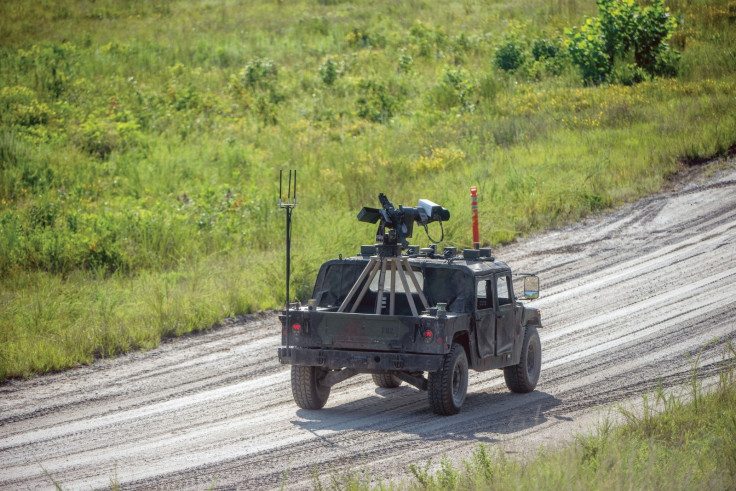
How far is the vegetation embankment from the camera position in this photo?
16250 millimetres

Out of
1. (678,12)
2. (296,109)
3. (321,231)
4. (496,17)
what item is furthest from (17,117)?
(678,12)

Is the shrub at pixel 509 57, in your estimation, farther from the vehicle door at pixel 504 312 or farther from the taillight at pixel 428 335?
the taillight at pixel 428 335

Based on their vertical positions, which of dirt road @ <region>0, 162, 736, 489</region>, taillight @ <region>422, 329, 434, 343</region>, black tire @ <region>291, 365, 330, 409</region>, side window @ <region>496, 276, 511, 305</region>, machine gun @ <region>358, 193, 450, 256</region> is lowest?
dirt road @ <region>0, 162, 736, 489</region>

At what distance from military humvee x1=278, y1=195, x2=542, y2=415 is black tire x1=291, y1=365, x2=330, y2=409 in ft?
0.04

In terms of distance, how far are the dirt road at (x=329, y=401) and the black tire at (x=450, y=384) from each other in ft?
0.54

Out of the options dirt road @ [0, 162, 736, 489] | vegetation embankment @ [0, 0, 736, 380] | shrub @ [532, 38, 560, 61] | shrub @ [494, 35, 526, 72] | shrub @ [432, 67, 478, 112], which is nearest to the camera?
dirt road @ [0, 162, 736, 489]

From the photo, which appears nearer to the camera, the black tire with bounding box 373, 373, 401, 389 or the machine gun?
the machine gun

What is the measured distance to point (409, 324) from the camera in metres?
9.12

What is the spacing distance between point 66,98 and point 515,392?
22.7 metres

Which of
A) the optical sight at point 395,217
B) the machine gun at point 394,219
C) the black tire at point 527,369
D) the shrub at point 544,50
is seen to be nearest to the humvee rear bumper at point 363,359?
the machine gun at point 394,219

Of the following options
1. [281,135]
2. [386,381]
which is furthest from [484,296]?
[281,135]

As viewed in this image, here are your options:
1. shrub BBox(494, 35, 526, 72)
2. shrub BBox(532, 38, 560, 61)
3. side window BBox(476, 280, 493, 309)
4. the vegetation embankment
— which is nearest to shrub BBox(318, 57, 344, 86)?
the vegetation embankment

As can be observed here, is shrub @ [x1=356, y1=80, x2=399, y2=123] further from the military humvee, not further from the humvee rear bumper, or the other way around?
the humvee rear bumper

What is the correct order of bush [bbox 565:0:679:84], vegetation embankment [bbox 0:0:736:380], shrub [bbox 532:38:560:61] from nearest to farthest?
vegetation embankment [bbox 0:0:736:380], bush [bbox 565:0:679:84], shrub [bbox 532:38:560:61]
